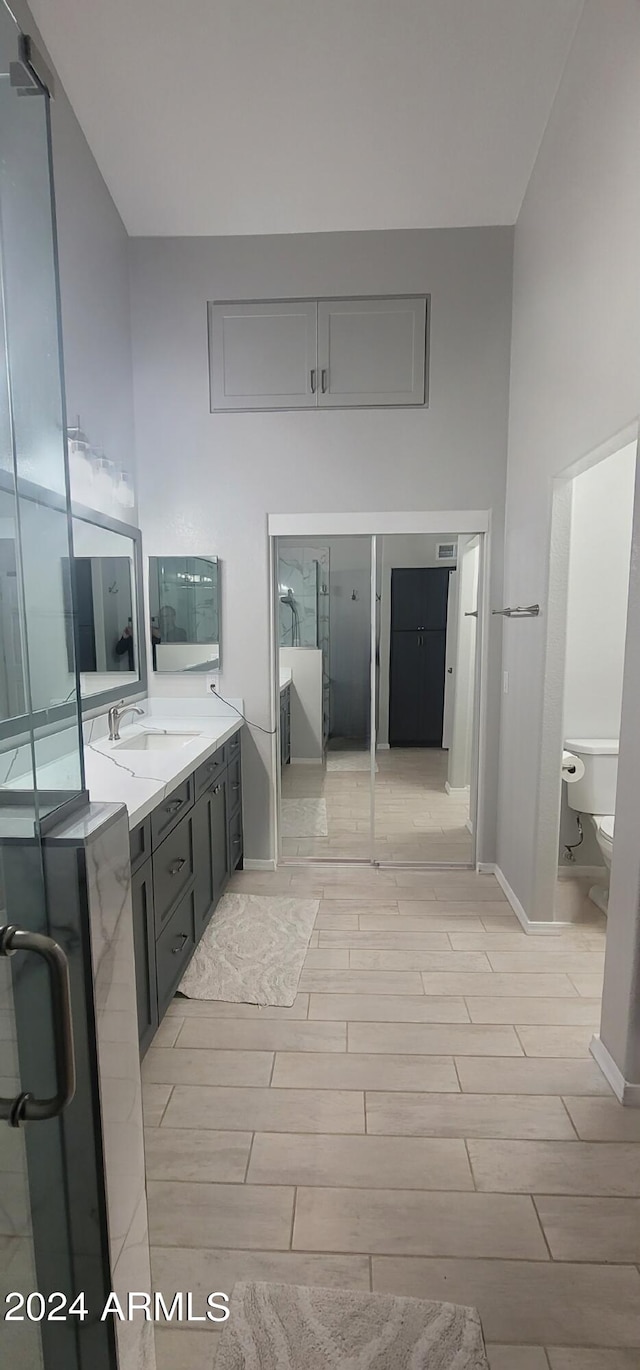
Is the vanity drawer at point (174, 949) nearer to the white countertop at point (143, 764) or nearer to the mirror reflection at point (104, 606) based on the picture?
the white countertop at point (143, 764)

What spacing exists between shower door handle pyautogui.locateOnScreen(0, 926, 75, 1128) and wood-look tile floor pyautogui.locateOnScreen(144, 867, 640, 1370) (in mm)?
937

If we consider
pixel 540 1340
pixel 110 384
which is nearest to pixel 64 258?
pixel 110 384

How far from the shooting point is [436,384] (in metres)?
3.36

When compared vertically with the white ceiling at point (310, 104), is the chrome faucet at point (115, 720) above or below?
below

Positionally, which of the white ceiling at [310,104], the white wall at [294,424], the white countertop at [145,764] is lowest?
the white countertop at [145,764]

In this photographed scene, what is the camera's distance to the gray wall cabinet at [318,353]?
3328mm

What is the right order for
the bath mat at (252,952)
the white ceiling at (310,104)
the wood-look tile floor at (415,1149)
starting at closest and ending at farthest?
the wood-look tile floor at (415,1149), the white ceiling at (310,104), the bath mat at (252,952)

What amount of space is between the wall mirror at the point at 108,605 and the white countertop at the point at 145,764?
28cm

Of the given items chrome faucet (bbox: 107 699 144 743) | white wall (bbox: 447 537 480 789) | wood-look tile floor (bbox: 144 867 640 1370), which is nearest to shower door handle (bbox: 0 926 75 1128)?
wood-look tile floor (bbox: 144 867 640 1370)

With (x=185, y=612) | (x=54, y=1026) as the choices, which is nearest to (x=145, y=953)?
(x=54, y=1026)

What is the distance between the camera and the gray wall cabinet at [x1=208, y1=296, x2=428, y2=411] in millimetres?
3328

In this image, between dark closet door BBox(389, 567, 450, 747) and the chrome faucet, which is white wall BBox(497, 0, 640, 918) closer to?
dark closet door BBox(389, 567, 450, 747)

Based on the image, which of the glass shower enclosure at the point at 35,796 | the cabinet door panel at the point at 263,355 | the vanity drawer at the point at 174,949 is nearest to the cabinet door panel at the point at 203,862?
the vanity drawer at the point at 174,949

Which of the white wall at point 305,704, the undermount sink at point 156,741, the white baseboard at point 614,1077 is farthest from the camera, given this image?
the white wall at point 305,704
